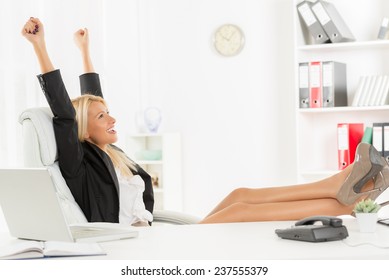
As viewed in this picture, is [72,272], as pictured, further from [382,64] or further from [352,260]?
[382,64]

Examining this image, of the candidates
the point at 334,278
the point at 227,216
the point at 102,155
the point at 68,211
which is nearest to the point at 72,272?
the point at 334,278

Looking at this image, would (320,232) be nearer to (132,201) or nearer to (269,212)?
(269,212)

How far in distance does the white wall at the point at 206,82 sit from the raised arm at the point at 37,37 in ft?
6.39

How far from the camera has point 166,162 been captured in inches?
201

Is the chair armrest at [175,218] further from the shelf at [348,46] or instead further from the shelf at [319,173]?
the shelf at [348,46]

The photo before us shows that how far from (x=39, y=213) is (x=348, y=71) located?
3.24 meters

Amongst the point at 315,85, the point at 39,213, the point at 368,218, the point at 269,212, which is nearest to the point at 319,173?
the point at 315,85

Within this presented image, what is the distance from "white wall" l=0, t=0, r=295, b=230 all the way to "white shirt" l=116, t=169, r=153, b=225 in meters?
1.81

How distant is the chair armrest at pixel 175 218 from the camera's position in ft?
10.0

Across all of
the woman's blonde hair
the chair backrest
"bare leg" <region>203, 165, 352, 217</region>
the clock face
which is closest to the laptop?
the chair backrest

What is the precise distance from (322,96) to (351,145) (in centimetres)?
39

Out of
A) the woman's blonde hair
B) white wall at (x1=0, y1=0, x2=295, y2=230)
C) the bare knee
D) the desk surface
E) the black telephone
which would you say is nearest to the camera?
the desk surface

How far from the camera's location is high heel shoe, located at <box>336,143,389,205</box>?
2596mm

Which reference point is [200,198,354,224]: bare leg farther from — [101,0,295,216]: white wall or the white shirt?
[101,0,295,216]: white wall
